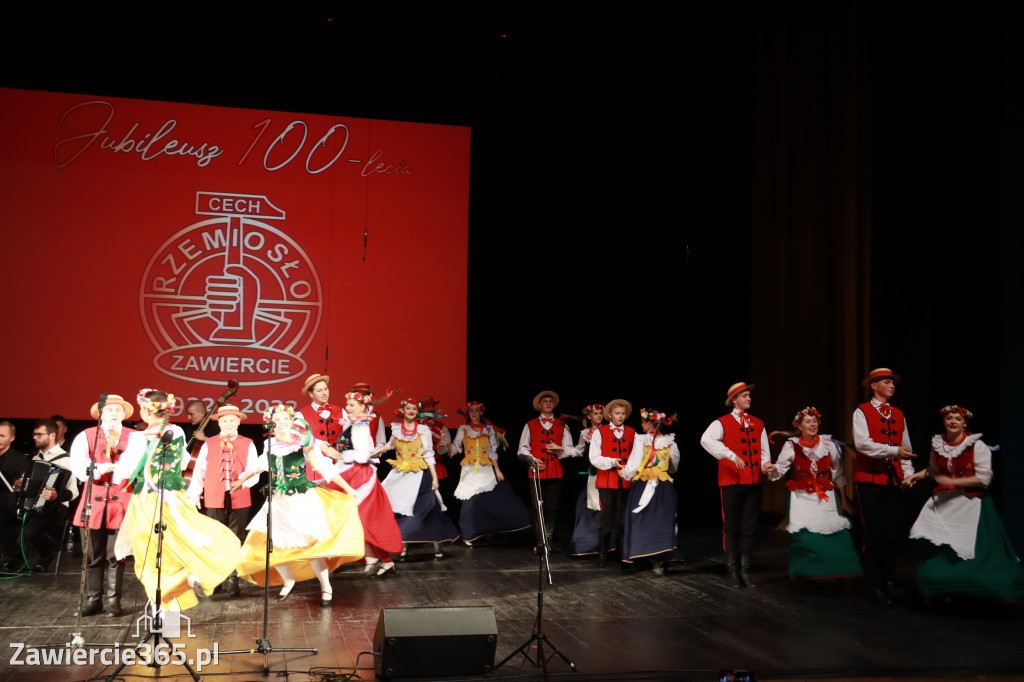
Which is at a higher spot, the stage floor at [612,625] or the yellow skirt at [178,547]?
the yellow skirt at [178,547]

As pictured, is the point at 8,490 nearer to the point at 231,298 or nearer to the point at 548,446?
the point at 231,298

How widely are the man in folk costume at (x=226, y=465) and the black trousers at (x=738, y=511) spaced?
11.4 ft

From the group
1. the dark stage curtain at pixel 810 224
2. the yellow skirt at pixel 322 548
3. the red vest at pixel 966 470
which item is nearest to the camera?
the yellow skirt at pixel 322 548

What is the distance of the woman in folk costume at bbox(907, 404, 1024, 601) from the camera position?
18.7ft

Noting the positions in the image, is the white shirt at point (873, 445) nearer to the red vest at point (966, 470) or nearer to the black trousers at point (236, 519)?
the red vest at point (966, 470)

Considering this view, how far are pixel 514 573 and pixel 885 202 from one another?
15.6 ft

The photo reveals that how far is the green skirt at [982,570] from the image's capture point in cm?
570

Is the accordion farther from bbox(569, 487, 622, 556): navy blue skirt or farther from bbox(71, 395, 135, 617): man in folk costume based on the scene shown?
bbox(569, 487, 622, 556): navy blue skirt

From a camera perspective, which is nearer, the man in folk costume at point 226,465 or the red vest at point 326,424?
the man in folk costume at point 226,465

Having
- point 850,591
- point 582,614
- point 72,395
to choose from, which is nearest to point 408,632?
point 582,614

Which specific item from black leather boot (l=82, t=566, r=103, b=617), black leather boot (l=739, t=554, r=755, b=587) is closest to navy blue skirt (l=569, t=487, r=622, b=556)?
black leather boot (l=739, t=554, r=755, b=587)

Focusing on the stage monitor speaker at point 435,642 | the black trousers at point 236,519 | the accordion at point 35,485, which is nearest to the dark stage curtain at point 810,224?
the black trousers at point 236,519

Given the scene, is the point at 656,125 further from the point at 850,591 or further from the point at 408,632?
the point at 408,632

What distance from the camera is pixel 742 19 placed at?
8.39m
